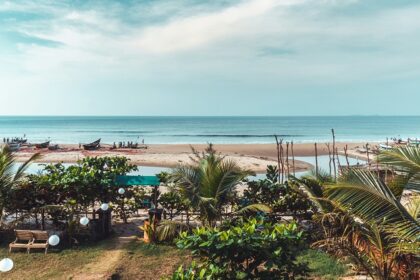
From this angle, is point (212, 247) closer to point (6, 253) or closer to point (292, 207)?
point (292, 207)

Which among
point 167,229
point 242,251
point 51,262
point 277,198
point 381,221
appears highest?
Result: point 381,221

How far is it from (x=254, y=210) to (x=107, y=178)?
398cm

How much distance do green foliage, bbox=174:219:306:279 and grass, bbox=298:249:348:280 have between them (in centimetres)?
247

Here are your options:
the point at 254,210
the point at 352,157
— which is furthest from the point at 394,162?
the point at 352,157

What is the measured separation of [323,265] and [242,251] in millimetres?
4092

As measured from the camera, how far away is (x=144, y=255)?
882 centimetres

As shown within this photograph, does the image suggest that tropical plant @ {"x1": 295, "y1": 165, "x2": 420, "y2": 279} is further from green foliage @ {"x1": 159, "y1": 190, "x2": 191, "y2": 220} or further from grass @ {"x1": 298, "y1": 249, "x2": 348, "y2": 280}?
green foliage @ {"x1": 159, "y1": 190, "x2": 191, "y2": 220}

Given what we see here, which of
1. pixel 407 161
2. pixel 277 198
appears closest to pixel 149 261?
pixel 277 198

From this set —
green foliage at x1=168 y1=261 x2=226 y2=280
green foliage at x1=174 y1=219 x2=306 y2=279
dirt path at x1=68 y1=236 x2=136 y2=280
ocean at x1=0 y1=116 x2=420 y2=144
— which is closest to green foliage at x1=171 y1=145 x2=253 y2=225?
dirt path at x1=68 y1=236 x2=136 y2=280

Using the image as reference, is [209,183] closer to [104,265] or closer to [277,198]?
[277,198]

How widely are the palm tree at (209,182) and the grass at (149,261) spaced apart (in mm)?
1058

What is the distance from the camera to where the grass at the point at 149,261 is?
782 centimetres

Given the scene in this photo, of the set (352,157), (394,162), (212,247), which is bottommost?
(352,157)

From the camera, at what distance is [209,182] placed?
27.7 ft
